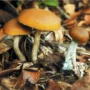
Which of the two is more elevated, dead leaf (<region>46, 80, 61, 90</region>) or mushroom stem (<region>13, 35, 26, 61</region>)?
mushroom stem (<region>13, 35, 26, 61</region>)

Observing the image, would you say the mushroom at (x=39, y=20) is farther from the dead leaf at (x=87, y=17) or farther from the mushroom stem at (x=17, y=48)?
the dead leaf at (x=87, y=17)

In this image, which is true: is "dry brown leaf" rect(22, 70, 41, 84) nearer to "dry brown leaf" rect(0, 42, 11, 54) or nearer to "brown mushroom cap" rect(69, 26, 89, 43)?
"dry brown leaf" rect(0, 42, 11, 54)

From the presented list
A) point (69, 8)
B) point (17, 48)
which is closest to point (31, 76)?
point (17, 48)

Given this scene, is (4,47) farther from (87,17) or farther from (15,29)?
(87,17)

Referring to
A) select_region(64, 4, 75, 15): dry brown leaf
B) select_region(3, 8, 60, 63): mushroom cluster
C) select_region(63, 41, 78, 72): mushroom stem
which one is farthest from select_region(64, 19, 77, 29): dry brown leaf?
select_region(3, 8, 60, 63): mushroom cluster

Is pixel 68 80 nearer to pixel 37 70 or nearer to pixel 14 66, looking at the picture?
pixel 37 70

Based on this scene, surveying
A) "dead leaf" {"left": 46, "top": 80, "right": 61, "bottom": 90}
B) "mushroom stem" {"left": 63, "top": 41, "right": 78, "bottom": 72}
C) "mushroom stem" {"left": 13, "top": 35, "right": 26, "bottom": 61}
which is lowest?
"dead leaf" {"left": 46, "top": 80, "right": 61, "bottom": 90}

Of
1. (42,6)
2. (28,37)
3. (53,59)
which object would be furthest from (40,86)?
(42,6)
